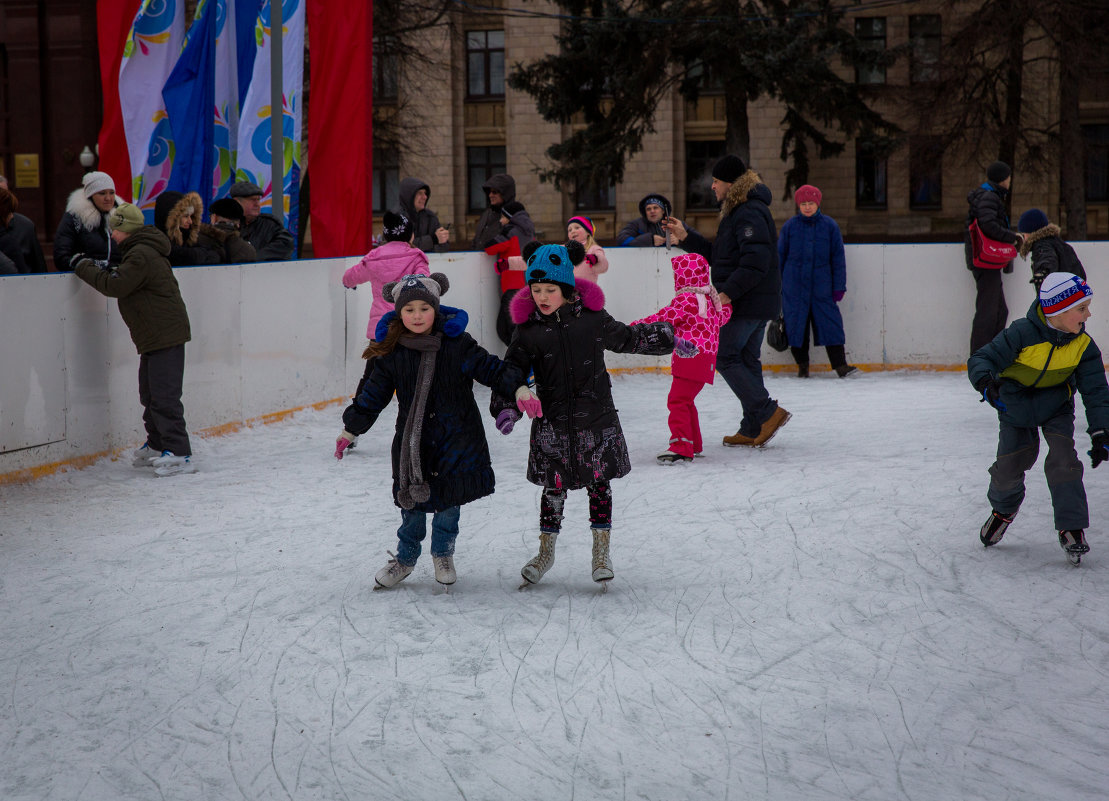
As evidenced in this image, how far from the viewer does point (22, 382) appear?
6758 millimetres

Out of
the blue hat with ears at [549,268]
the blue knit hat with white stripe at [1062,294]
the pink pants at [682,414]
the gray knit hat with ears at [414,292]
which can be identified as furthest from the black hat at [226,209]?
the blue knit hat with white stripe at [1062,294]

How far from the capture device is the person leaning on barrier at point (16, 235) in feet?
25.5

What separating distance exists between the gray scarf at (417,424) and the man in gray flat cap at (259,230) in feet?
16.2

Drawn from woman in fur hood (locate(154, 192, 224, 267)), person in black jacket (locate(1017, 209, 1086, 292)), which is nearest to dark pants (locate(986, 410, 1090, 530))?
person in black jacket (locate(1017, 209, 1086, 292))

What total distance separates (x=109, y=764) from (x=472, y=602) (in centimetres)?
162

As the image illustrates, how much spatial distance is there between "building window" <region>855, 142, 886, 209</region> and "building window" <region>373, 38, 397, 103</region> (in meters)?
11.7

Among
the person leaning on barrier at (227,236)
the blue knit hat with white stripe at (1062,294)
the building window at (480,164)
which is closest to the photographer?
the blue knit hat with white stripe at (1062,294)

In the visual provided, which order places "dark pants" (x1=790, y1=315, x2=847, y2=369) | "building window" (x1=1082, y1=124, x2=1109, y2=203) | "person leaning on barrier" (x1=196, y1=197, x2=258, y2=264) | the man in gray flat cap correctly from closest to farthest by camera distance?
"person leaning on barrier" (x1=196, y1=197, x2=258, y2=264), the man in gray flat cap, "dark pants" (x1=790, y1=315, x2=847, y2=369), "building window" (x1=1082, y1=124, x2=1109, y2=203)

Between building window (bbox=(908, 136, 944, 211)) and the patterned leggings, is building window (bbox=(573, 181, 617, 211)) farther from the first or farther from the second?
the patterned leggings

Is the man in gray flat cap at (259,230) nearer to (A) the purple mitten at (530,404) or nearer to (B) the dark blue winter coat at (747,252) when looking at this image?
(B) the dark blue winter coat at (747,252)

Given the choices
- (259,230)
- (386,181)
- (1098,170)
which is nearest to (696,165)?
(386,181)

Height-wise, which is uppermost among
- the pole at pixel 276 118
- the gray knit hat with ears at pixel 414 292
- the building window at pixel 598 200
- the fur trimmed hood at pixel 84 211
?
the building window at pixel 598 200

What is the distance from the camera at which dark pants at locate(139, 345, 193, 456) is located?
23.3ft

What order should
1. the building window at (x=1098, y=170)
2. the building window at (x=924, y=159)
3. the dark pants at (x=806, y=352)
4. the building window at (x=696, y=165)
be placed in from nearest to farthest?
the dark pants at (x=806, y=352) → the building window at (x=924, y=159) → the building window at (x=1098, y=170) → the building window at (x=696, y=165)
